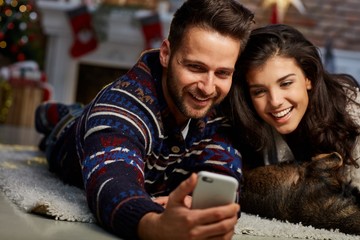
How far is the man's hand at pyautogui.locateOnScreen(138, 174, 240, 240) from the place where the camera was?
3.19 feet

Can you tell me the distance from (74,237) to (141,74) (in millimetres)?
467

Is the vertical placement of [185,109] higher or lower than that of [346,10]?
lower

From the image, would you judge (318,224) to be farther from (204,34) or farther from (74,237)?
(74,237)

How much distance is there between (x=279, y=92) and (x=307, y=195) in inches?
10.9

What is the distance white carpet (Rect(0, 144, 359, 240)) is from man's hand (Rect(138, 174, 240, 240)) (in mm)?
298

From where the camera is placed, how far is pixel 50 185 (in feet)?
5.51

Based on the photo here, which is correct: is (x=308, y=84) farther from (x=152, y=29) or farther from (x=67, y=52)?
(x=67, y=52)

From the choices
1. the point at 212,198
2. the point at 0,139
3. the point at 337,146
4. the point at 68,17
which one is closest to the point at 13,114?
the point at 68,17

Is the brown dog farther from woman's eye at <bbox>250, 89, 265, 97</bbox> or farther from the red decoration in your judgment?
the red decoration

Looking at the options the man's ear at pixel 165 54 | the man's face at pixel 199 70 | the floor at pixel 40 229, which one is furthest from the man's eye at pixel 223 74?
the floor at pixel 40 229

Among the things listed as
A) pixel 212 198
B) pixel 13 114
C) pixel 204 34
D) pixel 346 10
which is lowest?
pixel 13 114

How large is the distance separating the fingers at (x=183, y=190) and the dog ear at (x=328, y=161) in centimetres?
64

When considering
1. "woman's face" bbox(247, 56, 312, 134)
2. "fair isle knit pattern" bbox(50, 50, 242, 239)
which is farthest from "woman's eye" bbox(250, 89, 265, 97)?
"fair isle knit pattern" bbox(50, 50, 242, 239)

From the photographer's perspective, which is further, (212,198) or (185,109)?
(185,109)
